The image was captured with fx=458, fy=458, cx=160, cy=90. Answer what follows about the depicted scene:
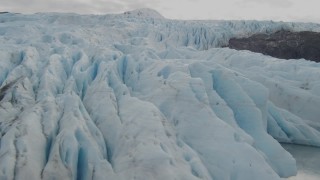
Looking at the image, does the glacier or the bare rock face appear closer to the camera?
the glacier

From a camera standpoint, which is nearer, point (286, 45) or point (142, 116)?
point (142, 116)

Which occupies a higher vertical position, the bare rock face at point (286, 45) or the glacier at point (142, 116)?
the glacier at point (142, 116)

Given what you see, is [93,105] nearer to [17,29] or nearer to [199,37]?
[17,29]

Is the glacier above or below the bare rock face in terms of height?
above

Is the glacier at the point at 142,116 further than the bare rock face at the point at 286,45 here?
No
